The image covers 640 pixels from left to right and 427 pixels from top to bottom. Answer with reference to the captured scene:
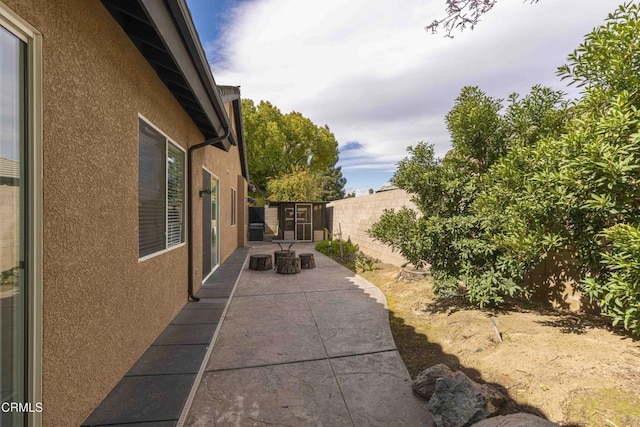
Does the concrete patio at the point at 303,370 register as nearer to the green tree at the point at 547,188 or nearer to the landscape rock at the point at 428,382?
the landscape rock at the point at 428,382

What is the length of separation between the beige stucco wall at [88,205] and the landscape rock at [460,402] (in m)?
2.73

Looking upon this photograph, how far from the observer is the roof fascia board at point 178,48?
2.35 meters

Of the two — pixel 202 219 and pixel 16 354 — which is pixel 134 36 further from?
pixel 202 219

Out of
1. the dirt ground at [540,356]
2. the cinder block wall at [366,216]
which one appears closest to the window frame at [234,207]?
the cinder block wall at [366,216]

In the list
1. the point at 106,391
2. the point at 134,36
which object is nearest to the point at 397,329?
the point at 106,391

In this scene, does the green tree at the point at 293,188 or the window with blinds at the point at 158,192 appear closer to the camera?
the window with blinds at the point at 158,192

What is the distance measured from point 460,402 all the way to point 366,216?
30.1ft

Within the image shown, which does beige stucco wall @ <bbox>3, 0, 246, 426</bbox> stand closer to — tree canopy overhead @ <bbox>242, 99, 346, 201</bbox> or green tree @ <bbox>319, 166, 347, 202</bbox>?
tree canopy overhead @ <bbox>242, 99, 346, 201</bbox>

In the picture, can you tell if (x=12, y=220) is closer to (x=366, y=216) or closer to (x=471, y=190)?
(x=471, y=190)

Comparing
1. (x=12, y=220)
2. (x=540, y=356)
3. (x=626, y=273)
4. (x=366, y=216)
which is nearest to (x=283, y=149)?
(x=366, y=216)

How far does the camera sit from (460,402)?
7.56ft

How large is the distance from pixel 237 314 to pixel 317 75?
838 centimetres

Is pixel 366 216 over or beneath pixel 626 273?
over

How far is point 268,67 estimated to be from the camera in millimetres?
9016
